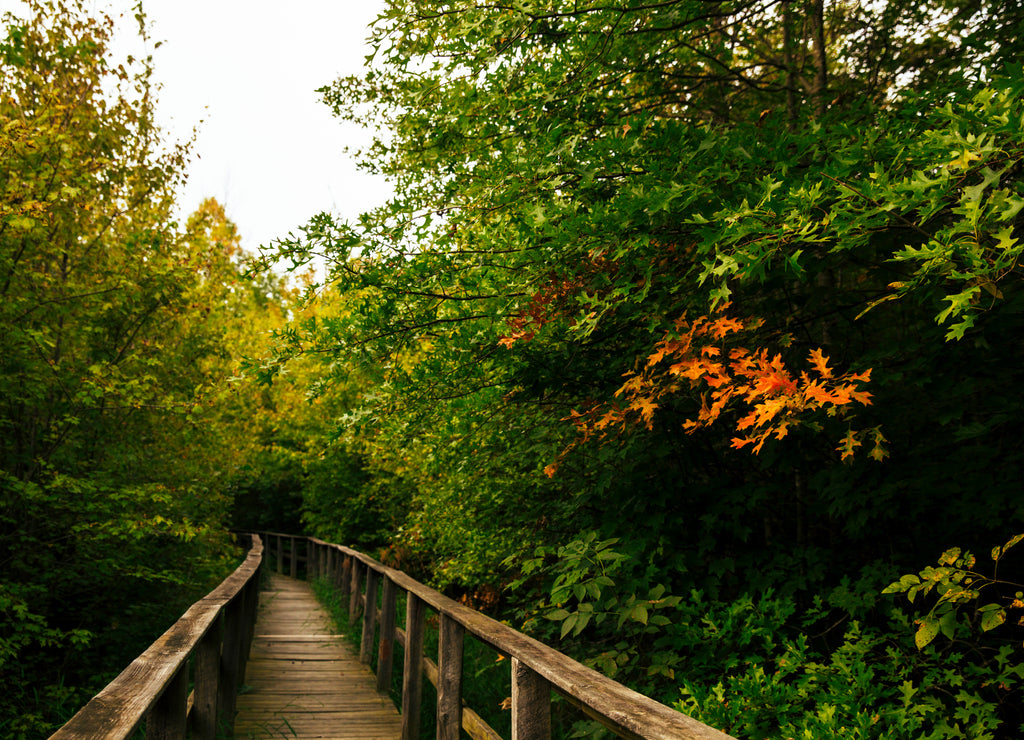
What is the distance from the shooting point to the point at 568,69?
4.49 metres

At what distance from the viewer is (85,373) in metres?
6.65

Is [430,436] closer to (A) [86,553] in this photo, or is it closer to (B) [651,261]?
(B) [651,261]

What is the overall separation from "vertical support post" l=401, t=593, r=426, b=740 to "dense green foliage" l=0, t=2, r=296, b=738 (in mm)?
3061

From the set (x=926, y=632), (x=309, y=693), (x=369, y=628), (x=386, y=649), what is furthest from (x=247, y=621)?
(x=926, y=632)

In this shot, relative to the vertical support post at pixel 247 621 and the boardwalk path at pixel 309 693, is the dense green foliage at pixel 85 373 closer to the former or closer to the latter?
the vertical support post at pixel 247 621

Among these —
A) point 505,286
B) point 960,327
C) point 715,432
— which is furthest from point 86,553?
point 960,327

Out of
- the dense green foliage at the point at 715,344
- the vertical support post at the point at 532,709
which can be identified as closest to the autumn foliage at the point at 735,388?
the dense green foliage at the point at 715,344

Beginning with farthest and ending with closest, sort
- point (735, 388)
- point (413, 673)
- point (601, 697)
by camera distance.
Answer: point (413, 673) < point (735, 388) < point (601, 697)

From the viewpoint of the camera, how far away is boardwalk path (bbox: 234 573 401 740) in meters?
4.47

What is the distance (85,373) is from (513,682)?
19.5 ft

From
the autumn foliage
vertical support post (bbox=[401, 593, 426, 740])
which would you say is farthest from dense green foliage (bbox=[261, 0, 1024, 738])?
vertical support post (bbox=[401, 593, 426, 740])

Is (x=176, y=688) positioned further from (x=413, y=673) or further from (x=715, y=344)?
(x=715, y=344)

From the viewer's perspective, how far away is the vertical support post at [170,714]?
2.39 m

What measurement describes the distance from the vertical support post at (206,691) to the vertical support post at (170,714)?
952 mm
